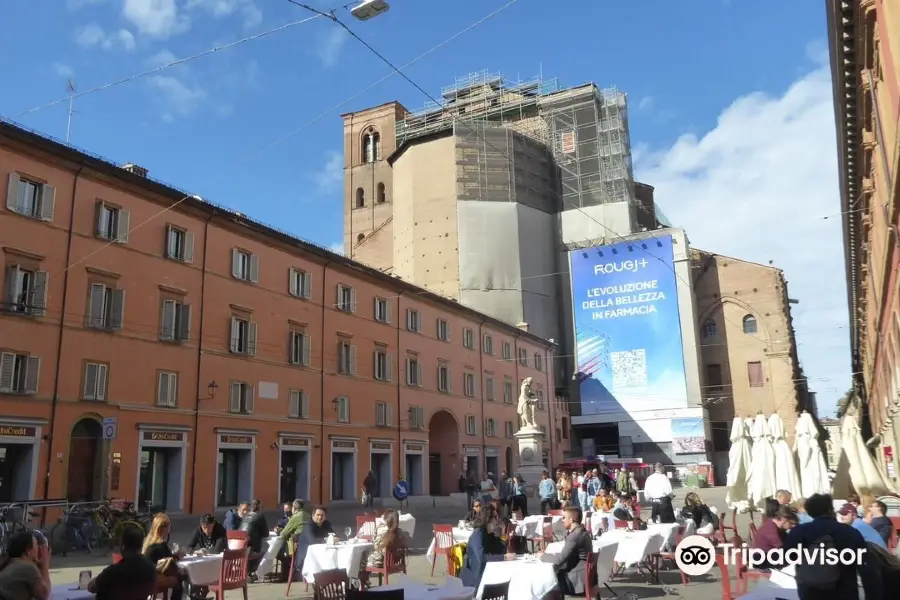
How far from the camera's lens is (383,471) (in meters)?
35.3

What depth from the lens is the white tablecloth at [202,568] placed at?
29.3 ft

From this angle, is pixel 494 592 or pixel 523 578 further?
pixel 523 578

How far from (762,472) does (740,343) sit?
1656 inches

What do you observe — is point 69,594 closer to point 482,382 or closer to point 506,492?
point 506,492

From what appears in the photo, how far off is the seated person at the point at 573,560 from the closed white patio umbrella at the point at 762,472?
9.01 metres

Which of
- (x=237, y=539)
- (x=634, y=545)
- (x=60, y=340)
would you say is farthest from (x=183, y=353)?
(x=634, y=545)

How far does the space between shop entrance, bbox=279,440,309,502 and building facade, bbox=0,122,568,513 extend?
0.27 ft

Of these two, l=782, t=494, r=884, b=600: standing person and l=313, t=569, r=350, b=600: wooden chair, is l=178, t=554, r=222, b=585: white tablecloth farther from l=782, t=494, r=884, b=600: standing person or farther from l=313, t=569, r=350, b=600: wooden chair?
l=782, t=494, r=884, b=600: standing person

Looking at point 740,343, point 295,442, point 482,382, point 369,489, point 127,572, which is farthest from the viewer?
point 740,343

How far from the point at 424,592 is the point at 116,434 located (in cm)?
1787

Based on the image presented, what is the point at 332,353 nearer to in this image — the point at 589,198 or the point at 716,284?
the point at 589,198

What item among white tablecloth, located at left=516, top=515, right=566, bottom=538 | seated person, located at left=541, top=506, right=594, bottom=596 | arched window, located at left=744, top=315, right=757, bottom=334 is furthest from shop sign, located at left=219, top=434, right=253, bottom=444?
arched window, located at left=744, top=315, right=757, bottom=334

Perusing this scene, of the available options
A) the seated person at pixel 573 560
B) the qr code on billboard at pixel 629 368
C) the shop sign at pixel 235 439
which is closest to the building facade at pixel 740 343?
the qr code on billboard at pixel 629 368

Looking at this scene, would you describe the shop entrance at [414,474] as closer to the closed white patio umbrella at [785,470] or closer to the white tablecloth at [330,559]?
the closed white patio umbrella at [785,470]
